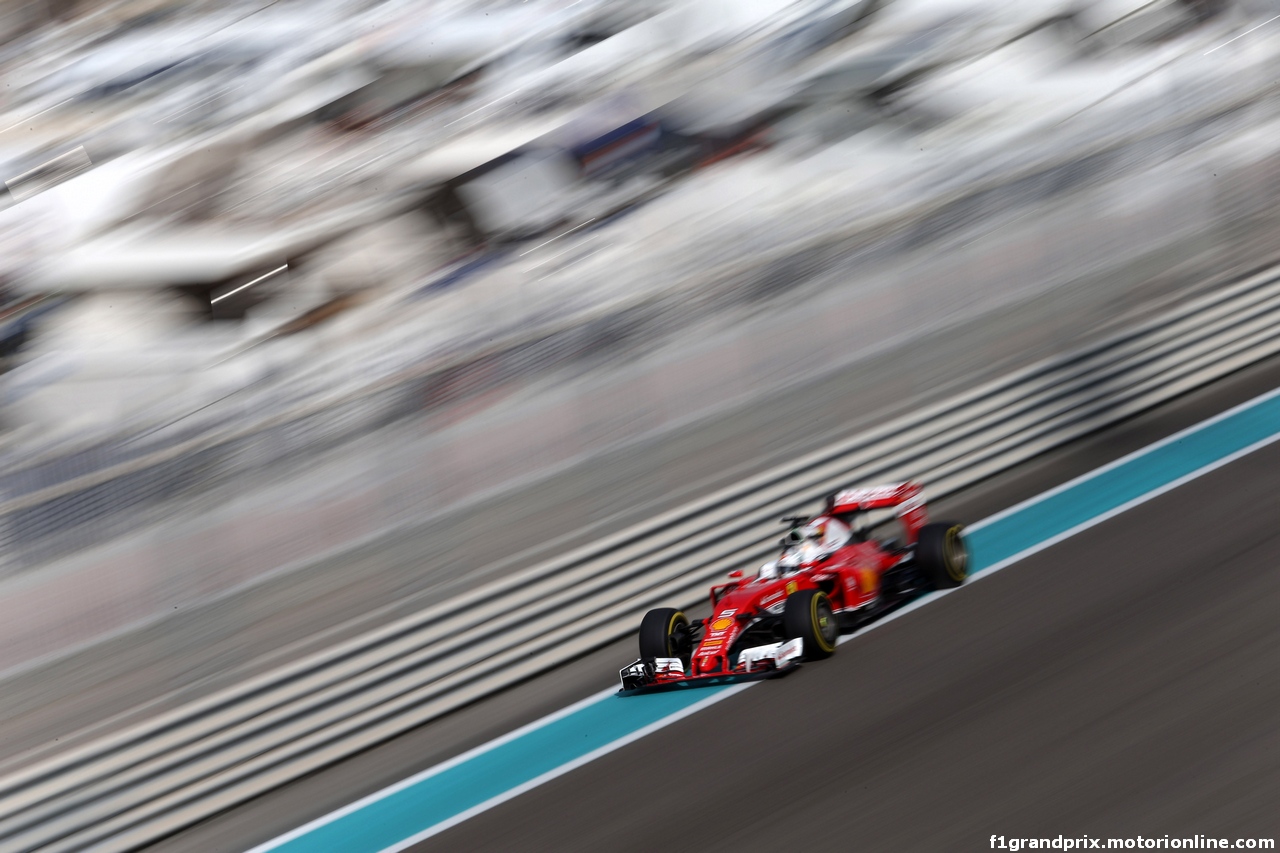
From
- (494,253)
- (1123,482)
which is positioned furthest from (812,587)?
(494,253)

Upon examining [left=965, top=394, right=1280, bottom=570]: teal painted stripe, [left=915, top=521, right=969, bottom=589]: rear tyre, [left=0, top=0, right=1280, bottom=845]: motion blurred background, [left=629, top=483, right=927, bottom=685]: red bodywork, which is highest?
[left=0, top=0, right=1280, bottom=845]: motion blurred background

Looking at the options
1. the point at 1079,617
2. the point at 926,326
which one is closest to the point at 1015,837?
the point at 1079,617

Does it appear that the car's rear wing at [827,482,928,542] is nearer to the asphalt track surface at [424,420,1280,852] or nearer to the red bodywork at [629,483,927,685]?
the red bodywork at [629,483,927,685]

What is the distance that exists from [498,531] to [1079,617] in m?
3.48

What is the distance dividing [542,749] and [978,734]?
2434mm

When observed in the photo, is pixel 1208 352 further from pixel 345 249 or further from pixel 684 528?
pixel 345 249

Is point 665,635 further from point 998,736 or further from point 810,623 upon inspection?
point 998,736

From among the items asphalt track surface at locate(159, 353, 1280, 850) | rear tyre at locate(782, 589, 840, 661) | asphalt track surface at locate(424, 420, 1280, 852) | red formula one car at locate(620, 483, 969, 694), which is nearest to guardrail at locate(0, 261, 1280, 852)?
asphalt track surface at locate(159, 353, 1280, 850)

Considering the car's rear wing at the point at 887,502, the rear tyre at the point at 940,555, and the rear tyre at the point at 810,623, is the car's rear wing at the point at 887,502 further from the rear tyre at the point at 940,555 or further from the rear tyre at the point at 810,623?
the rear tyre at the point at 810,623

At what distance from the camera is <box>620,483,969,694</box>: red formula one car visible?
23.5 feet

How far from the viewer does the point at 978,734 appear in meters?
5.79

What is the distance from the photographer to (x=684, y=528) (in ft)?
29.9

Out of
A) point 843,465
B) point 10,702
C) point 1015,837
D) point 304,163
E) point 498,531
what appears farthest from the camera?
point 304,163

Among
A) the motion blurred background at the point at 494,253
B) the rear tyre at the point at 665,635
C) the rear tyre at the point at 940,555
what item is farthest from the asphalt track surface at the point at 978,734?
the motion blurred background at the point at 494,253
